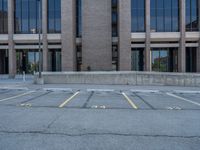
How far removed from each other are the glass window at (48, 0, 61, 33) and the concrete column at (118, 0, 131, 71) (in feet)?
32.6

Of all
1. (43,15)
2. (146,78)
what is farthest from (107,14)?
(146,78)

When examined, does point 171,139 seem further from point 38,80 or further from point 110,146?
point 38,80

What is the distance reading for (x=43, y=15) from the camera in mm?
36031

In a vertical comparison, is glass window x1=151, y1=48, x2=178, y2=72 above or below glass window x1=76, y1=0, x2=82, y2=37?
below

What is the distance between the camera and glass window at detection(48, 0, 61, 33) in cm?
3791

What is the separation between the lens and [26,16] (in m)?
38.4

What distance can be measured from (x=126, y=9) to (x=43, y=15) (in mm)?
12749

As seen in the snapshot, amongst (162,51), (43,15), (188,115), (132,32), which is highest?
(43,15)

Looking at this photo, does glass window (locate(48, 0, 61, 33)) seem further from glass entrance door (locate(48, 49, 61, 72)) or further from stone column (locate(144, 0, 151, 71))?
stone column (locate(144, 0, 151, 71))

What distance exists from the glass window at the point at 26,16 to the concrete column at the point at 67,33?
5.32 m

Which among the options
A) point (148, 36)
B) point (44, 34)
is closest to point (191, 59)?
point (148, 36)

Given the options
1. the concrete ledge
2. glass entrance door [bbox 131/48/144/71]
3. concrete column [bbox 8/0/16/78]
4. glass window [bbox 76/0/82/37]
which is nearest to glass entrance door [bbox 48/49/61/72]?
glass window [bbox 76/0/82/37]

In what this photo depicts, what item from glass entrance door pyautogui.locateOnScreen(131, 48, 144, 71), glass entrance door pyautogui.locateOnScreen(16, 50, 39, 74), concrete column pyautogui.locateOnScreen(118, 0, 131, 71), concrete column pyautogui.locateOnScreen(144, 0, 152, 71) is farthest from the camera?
glass entrance door pyautogui.locateOnScreen(16, 50, 39, 74)

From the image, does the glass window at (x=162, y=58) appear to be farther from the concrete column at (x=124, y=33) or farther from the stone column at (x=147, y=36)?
the concrete column at (x=124, y=33)
